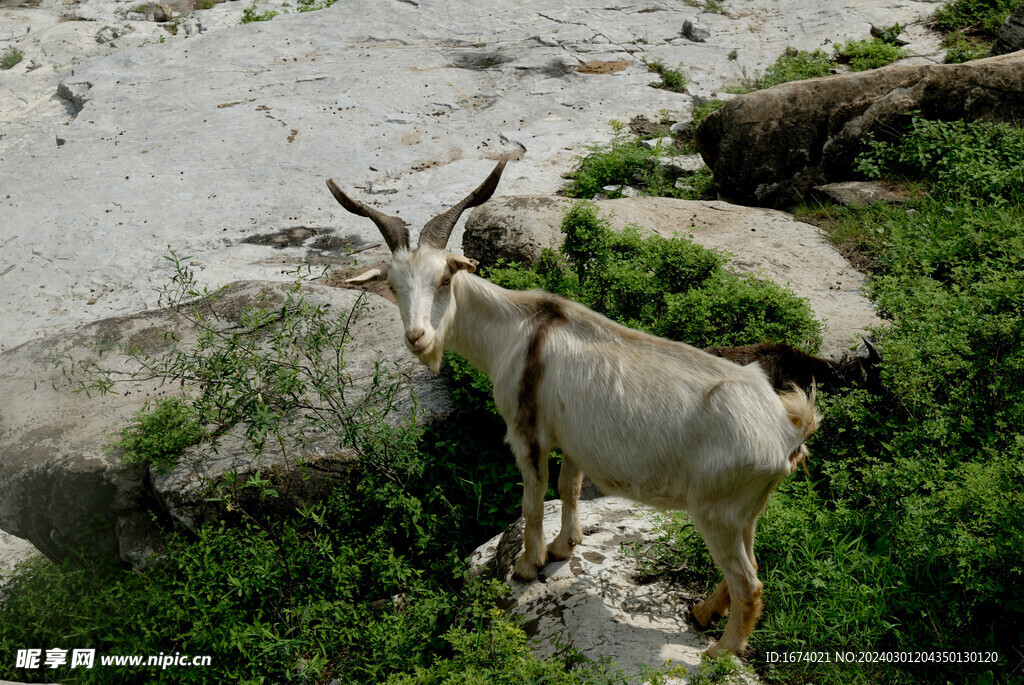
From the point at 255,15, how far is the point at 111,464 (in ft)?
39.7

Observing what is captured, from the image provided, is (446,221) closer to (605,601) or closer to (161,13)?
(605,601)

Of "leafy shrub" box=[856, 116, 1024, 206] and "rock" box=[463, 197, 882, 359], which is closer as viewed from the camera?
"rock" box=[463, 197, 882, 359]

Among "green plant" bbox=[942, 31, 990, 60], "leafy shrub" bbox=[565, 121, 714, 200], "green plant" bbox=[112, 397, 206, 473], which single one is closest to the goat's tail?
"green plant" bbox=[112, 397, 206, 473]

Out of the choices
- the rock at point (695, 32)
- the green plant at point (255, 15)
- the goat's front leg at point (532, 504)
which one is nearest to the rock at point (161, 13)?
the green plant at point (255, 15)

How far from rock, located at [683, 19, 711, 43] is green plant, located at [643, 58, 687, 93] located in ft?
4.65

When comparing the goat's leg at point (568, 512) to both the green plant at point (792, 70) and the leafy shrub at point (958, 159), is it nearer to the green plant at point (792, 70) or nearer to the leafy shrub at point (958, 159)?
the leafy shrub at point (958, 159)

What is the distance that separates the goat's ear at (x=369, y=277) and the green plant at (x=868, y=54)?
9001 millimetres

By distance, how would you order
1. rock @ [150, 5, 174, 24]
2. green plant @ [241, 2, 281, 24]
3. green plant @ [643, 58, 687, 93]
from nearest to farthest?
green plant @ [643, 58, 687, 93], green plant @ [241, 2, 281, 24], rock @ [150, 5, 174, 24]

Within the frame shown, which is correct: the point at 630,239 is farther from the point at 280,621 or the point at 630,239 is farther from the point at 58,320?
the point at 58,320

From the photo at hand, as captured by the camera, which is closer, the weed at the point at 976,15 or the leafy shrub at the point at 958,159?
the leafy shrub at the point at 958,159

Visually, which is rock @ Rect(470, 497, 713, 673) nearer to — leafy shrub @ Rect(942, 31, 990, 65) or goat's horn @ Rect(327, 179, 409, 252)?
goat's horn @ Rect(327, 179, 409, 252)

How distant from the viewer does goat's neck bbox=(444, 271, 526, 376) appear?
496cm

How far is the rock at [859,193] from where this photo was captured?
8.54 metres

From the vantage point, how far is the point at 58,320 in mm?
8391
